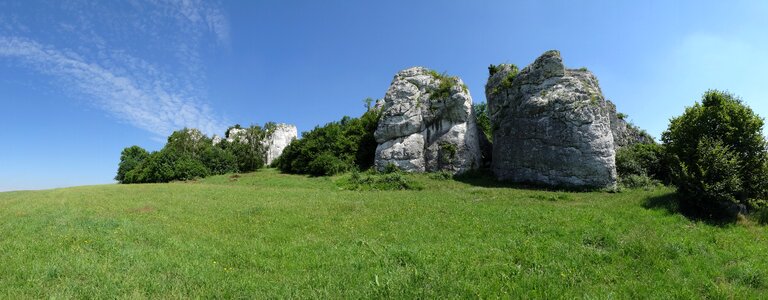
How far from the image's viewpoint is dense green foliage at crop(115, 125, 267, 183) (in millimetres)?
58875

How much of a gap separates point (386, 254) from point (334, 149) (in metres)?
46.0

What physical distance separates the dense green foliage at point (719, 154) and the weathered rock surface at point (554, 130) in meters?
10.4

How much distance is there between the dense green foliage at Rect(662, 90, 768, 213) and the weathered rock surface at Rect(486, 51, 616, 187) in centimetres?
1036

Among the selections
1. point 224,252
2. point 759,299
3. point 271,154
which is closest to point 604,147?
point 759,299

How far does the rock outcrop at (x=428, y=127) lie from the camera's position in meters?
48.2

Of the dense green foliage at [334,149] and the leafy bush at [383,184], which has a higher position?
the dense green foliage at [334,149]

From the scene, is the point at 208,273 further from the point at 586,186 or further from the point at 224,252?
the point at 586,186

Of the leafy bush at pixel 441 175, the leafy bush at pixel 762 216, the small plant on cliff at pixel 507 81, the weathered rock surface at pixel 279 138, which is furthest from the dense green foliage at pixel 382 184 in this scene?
the weathered rock surface at pixel 279 138

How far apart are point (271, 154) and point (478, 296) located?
91224 millimetres

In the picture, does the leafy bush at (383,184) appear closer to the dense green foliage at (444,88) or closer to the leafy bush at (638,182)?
the dense green foliage at (444,88)

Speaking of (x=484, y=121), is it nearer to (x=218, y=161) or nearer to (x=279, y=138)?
(x=218, y=161)

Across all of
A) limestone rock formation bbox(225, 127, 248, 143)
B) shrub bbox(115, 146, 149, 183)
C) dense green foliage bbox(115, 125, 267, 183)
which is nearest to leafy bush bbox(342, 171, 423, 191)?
dense green foliage bbox(115, 125, 267, 183)

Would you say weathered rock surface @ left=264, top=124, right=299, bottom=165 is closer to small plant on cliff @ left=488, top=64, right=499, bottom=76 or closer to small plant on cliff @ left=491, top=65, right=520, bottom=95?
small plant on cliff @ left=488, top=64, right=499, bottom=76

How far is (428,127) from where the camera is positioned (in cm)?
5153
